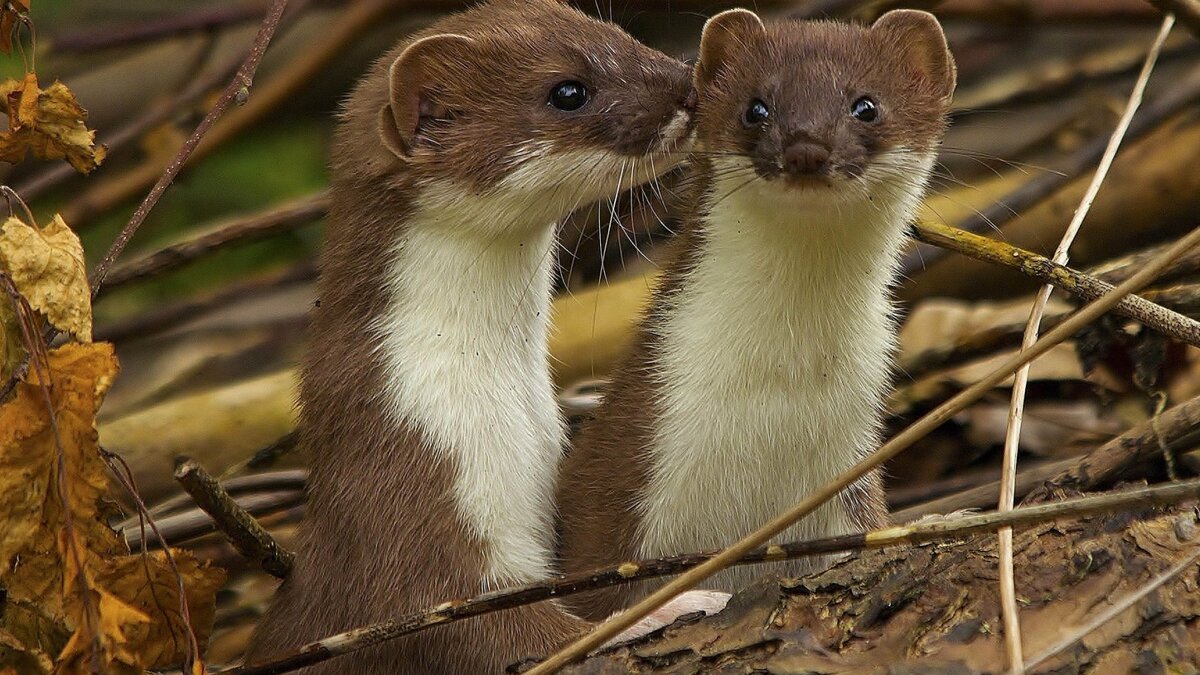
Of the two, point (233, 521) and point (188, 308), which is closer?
point (233, 521)

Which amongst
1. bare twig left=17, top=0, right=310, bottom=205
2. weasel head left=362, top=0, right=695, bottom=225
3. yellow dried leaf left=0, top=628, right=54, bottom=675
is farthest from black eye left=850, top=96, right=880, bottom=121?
bare twig left=17, top=0, right=310, bottom=205

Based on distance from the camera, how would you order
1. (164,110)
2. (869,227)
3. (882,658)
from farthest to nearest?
(164,110)
(869,227)
(882,658)

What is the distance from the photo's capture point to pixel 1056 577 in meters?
2.42

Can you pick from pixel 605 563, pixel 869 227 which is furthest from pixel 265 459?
pixel 869 227

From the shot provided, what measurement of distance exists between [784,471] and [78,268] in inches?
53.8

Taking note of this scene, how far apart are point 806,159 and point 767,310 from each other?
387 millimetres

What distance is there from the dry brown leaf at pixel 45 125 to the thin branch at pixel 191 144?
0.14 meters

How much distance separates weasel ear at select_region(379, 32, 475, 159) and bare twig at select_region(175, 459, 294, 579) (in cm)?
73

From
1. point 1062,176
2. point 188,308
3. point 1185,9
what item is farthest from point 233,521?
point 1062,176

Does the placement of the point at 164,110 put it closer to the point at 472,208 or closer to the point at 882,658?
the point at 472,208

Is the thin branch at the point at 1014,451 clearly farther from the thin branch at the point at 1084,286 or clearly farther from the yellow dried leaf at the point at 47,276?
the yellow dried leaf at the point at 47,276

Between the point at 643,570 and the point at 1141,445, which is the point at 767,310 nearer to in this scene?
the point at 643,570

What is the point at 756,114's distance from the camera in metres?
2.89

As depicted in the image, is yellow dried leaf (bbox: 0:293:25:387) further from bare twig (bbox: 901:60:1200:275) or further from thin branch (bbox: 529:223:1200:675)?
bare twig (bbox: 901:60:1200:275)
